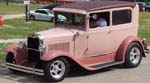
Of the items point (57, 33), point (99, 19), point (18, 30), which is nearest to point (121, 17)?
point (99, 19)

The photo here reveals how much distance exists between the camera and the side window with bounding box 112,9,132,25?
39.2 ft

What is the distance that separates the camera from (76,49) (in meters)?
11.1

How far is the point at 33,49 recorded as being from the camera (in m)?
10.7

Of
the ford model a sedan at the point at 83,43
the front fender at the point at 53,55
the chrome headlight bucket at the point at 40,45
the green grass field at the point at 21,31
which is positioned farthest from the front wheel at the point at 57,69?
the green grass field at the point at 21,31

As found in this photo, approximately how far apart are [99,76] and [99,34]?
109 cm

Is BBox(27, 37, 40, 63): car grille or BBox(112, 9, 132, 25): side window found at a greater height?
BBox(112, 9, 132, 25): side window

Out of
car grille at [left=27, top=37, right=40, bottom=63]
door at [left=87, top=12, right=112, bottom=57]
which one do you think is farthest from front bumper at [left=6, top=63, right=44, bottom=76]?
door at [left=87, top=12, right=112, bottom=57]

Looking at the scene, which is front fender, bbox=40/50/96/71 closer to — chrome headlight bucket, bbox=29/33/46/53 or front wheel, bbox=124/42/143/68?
chrome headlight bucket, bbox=29/33/46/53

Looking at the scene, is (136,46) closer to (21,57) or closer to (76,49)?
(76,49)

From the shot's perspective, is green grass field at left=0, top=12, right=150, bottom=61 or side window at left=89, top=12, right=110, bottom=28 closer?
side window at left=89, top=12, right=110, bottom=28

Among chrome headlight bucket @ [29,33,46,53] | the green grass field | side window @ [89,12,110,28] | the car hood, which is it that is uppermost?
side window @ [89,12,110,28]

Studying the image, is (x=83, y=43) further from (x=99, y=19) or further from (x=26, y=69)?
(x=26, y=69)

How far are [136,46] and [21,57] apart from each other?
10.6 feet

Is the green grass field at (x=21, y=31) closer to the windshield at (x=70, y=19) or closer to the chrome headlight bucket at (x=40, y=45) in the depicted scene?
the windshield at (x=70, y=19)
